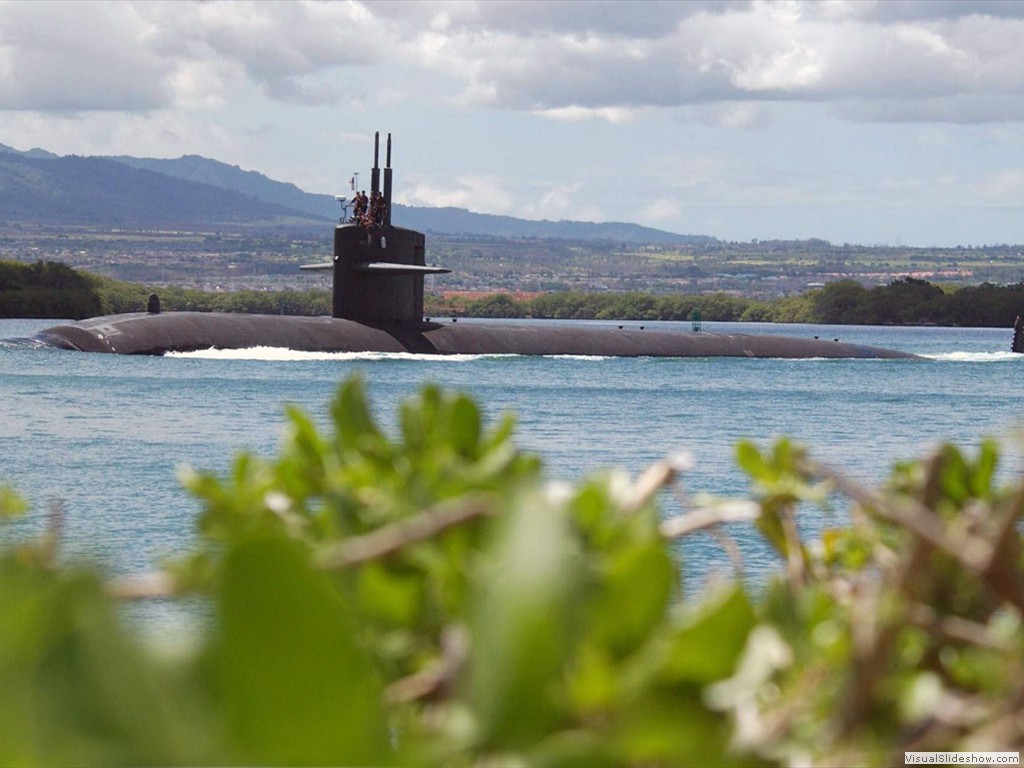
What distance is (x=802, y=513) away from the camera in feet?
53.8

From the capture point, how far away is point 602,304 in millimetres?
136250

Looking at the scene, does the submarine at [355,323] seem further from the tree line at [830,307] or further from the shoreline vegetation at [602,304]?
the tree line at [830,307]

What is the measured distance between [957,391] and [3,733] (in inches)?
1861

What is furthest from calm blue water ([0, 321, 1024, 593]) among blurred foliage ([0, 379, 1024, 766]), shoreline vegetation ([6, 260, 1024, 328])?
shoreline vegetation ([6, 260, 1024, 328])

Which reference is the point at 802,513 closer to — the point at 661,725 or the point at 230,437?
the point at 230,437

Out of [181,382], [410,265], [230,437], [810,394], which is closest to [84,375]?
[181,382]

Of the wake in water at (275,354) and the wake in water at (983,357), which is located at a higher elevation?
the wake in water at (275,354)

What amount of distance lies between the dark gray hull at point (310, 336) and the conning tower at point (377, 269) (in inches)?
16.2

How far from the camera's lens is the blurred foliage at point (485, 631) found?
1.66 ft

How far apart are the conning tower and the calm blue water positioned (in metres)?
1.49

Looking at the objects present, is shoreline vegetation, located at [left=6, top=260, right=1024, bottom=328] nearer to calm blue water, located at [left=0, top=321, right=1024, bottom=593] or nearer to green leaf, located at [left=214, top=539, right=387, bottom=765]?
calm blue water, located at [left=0, top=321, right=1024, bottom=593]

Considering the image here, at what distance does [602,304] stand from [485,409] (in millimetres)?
109288

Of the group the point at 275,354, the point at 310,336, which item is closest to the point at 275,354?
the point at 275,354

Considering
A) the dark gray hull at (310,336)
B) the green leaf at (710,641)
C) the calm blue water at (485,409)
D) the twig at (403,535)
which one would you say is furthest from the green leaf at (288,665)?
the dark gray hull at (310,336)
